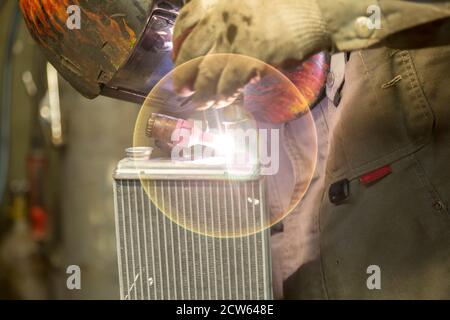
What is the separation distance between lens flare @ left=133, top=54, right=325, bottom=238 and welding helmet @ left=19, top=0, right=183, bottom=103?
5 cm

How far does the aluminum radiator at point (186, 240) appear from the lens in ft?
3.06

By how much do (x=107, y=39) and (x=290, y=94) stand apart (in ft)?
1.09

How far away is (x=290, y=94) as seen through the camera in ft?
3.20

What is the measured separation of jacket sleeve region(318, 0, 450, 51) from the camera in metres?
0.70

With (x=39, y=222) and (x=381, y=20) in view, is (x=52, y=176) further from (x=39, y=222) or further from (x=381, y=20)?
(x=381, y=20)

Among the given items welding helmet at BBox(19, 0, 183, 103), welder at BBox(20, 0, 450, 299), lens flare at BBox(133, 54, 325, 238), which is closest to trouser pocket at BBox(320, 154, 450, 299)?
welder at BBox(20, 0, 450, 299)

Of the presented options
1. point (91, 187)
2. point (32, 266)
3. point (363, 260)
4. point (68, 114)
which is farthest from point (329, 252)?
point (32, 266)

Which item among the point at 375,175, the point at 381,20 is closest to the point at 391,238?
the point at 375,175

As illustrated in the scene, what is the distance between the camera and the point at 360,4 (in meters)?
0.74

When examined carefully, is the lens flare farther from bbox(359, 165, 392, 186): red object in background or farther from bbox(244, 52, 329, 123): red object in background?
bbox(359, 165, 392, 186): red object in background

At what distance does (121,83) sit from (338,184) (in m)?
0.44

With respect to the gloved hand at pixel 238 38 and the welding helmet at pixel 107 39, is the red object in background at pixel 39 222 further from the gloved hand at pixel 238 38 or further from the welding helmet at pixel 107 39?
the gloved hand at pixel 238 38

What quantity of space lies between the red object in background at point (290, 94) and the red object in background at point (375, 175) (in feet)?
0.56
